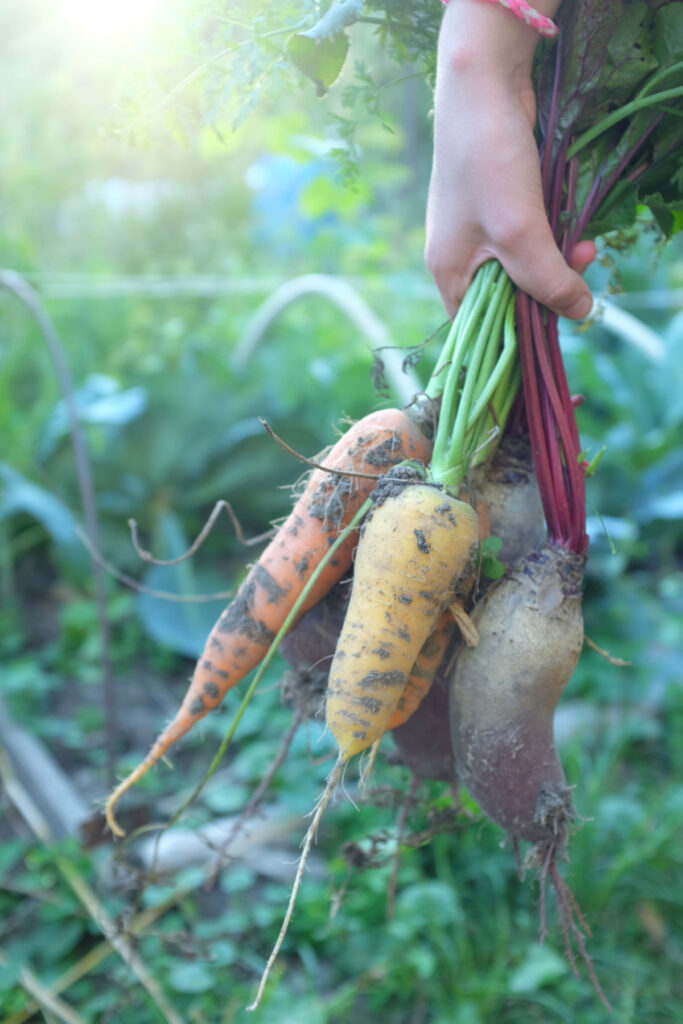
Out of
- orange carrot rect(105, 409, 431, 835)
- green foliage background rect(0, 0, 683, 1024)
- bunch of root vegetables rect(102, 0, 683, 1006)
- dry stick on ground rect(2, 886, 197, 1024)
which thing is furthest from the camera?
dry stick on ground rect(2, 886, 197, 1024)

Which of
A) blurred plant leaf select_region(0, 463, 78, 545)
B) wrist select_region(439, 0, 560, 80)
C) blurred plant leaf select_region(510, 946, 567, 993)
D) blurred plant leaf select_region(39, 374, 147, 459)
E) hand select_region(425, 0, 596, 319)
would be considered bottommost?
blurred plant leaf select_region(510, 946, 567, 993)

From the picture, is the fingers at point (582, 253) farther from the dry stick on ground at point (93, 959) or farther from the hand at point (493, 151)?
the dry stick on ground at point (93, 959)

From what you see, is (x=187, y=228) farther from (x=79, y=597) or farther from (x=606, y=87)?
(x=606, y=87)

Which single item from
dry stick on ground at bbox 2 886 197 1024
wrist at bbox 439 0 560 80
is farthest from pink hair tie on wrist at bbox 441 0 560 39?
dry stick on ground at bbox 2 886 197 1024

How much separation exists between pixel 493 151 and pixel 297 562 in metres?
0.54

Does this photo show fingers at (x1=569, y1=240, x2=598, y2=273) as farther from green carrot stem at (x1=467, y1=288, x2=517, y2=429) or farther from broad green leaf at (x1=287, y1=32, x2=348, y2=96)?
broad green leaf at (x1=287, y1=32, x2=348, y2=96)

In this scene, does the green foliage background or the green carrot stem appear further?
the green foliage background

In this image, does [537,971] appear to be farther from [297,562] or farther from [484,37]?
[484,37]

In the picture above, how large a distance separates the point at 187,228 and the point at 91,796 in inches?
223

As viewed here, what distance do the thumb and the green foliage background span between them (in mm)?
234

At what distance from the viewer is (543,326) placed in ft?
3.01

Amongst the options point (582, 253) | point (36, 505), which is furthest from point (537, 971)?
point (36, 505)

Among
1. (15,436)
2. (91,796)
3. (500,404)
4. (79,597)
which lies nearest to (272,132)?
(15,436)

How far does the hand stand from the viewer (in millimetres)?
777
